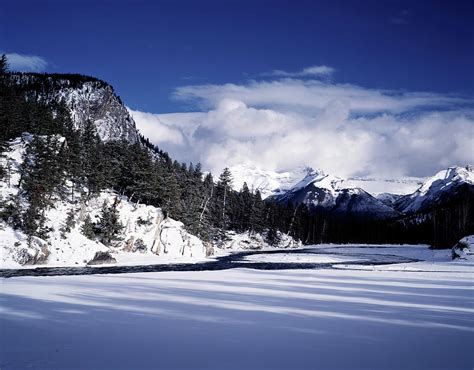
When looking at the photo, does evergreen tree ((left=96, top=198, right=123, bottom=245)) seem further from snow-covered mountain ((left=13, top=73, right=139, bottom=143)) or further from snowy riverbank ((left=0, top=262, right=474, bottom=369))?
snow-covered mountain ((left=13, top=73, right=139, bottom=143))

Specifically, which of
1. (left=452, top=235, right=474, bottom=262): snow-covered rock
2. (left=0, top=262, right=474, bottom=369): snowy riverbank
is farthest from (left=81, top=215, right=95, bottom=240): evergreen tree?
(left=452, top=235, right=474, bottom=262): snow-covered rock

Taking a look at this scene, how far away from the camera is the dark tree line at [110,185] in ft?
146

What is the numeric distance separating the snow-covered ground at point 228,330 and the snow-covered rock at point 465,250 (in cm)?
4538

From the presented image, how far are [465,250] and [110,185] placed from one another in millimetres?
62230

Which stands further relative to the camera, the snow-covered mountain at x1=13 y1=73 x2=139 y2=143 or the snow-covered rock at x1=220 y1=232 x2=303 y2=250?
the snow-covered mountain at x1=13 y1=73 x2=139 y2=143

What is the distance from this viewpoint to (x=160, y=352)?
7.18 meters

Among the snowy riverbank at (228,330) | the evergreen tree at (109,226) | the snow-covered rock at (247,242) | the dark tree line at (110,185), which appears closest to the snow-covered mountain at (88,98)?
the dark tree line at (110,185)

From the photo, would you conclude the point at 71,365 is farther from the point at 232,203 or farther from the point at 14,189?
the point at 232,203

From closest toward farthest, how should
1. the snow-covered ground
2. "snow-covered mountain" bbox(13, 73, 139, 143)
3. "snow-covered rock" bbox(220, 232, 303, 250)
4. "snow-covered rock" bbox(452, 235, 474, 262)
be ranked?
1. the snow-covered ground
2. "snow-covered rock" bbox(452, 235, 474, 262)
3. "snow-covered rock" bbox(220, 232, 303, 250)
4. "snow-covered mountain" bbox(13, 73, 139, 143)

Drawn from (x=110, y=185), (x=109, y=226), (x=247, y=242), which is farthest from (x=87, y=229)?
(x=247, y=242)

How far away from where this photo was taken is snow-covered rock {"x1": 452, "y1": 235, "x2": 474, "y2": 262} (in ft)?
169

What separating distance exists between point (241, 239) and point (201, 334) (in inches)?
3424

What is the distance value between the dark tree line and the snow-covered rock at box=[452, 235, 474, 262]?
2543 centimetres

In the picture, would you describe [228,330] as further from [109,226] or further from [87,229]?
[109,226]
